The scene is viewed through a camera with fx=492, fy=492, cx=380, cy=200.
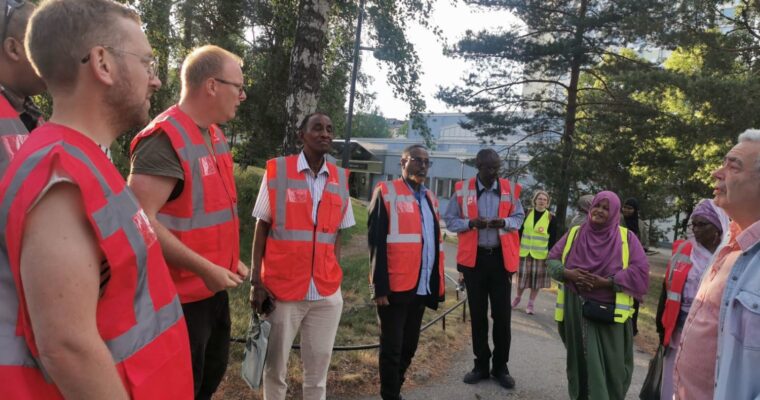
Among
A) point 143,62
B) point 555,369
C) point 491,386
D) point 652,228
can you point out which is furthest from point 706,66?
point 143,62

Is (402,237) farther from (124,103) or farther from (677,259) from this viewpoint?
(124,103)

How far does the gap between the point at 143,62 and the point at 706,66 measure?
57.2 feet

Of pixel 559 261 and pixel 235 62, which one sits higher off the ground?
pixel 235 62

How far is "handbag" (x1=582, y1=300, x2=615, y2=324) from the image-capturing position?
3.91 meters

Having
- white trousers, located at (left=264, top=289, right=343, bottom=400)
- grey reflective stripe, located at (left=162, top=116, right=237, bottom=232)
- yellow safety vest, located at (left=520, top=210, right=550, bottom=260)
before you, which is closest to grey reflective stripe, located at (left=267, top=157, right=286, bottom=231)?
white trousers, located at (left=264, top=289, right=343, bottom=400)

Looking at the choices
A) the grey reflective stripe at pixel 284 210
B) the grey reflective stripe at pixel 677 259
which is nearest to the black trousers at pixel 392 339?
the grey reflective stripe at pixel 284 210

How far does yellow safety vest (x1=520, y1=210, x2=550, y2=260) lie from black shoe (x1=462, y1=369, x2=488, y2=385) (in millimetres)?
3586

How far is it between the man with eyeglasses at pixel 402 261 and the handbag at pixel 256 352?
1.08 metres

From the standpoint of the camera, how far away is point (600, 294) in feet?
13.2

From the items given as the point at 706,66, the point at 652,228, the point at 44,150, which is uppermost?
the point at 706,66

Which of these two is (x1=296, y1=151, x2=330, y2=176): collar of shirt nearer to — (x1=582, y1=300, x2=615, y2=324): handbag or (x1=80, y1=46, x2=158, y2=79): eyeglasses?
(x1=80, y1=46, x2=158, y2=79): eyeglasses

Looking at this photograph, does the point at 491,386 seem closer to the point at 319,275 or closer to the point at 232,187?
the point at 319,275

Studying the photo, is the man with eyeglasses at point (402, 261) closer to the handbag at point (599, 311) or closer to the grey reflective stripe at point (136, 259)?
the handbag at point (599, 311)

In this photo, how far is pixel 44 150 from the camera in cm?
116
